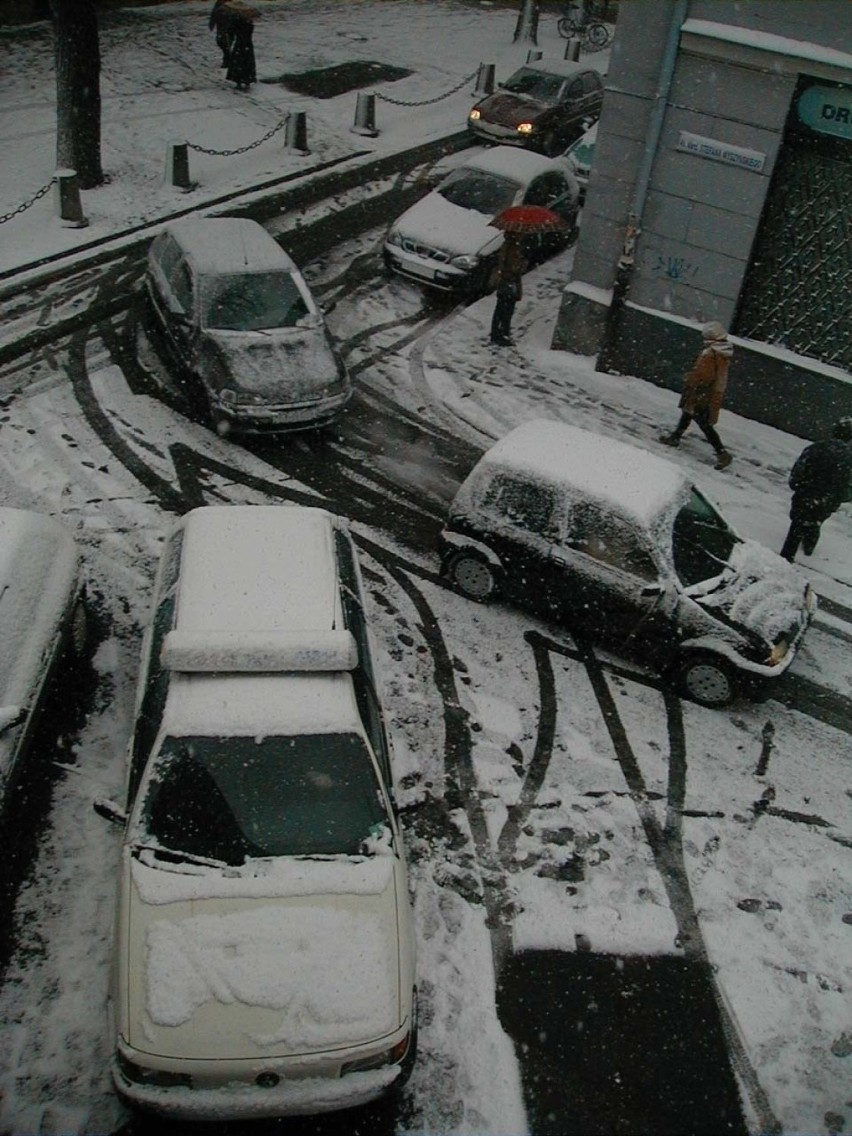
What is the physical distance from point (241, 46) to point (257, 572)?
59.3ft

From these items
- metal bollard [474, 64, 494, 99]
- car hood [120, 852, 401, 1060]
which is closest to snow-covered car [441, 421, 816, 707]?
car hood [120, 852, 401, 1060]

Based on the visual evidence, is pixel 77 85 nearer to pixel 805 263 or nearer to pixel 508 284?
pixel 508 284

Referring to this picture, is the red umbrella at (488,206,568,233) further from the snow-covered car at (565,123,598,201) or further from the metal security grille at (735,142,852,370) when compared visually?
the snow-covered car at (565,123,598,201)

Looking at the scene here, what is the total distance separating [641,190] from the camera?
12.5 metres

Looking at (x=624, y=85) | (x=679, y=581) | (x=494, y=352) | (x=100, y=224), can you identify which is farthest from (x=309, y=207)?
(x=679, y=581)

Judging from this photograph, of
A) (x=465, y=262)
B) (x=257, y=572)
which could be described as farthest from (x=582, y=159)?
(x=257, y=572)

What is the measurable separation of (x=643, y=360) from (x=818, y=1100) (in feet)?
31.6

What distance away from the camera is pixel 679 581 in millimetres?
8227

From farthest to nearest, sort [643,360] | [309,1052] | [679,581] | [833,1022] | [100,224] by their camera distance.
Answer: [100,224]
[643,360]
[679,581]
[833,1022]
[309,1052]

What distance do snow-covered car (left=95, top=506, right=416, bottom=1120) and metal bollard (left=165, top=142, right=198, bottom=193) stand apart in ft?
40.6

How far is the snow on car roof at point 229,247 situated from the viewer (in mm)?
11820

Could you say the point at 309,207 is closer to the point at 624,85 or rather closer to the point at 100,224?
the point at 100,224

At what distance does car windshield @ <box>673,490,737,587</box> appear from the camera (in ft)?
27.4

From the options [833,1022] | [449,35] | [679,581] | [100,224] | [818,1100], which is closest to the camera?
[818,1100]
